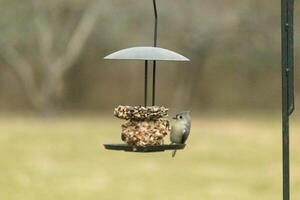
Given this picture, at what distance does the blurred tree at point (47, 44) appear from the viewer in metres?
12.4

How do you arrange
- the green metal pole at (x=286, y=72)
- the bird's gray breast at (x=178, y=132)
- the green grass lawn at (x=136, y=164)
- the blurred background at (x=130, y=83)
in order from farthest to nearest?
1. the blurred background at (x=130, y=83)
2. the green grass lawn at (x=136, y=164)
3. the bird's gray breast at (x=178, y=132)
4. the green metal pole at (x=286, y=72)

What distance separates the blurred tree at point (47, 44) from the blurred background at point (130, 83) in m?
0.02

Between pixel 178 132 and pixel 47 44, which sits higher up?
pixel 178 132

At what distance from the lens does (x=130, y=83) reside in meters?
11.8

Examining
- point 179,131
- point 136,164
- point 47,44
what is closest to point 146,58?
point 179,131

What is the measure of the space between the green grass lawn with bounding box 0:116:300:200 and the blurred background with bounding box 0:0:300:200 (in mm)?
27

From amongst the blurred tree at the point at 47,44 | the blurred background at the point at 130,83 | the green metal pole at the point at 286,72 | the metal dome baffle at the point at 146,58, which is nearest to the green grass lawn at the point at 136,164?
the blurred background at the point at 130,83

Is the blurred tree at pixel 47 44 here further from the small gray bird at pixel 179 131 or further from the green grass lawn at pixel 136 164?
the small gray bird at pixel 179 131

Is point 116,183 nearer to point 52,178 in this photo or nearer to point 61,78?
point 52,178

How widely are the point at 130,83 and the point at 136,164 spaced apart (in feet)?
4.19

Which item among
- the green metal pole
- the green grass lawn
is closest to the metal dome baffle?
the green metal pole

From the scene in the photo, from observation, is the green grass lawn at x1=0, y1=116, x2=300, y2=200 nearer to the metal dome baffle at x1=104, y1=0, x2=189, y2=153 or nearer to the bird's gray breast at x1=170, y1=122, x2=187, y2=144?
the bird's gray breast at x1=170, y1=122, x2=187, y2=144

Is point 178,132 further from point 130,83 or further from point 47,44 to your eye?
point 47,44

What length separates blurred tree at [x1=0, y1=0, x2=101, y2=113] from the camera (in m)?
12.4
